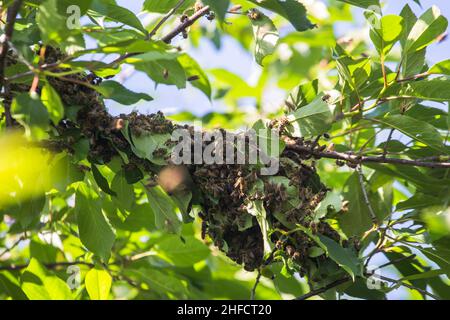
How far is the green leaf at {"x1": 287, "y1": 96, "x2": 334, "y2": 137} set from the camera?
1.49 metres

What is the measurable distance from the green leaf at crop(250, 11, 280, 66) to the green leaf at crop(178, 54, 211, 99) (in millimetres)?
223

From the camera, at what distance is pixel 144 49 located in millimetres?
1176

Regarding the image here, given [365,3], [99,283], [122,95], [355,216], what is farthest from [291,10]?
[99,283]

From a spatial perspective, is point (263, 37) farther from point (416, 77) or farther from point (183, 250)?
point (183, 250)

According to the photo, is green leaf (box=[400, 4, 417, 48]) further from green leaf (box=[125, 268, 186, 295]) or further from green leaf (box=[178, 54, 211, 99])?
green leaf (box=[125, 268, 186, 295])

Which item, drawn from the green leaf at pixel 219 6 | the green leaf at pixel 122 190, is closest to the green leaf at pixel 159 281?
the green leaf at pixel 122 190

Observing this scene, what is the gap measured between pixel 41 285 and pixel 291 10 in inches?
41.4

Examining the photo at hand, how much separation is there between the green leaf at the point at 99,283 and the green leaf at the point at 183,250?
30 cm

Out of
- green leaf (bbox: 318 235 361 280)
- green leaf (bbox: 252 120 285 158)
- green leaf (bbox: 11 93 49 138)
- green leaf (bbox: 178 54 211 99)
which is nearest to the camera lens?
green leaf (bbox: 11 93 49 138)

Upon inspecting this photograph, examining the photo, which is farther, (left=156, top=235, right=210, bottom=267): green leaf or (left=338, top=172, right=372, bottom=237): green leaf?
(left=156, top=235, right=210, bottom=267): green leaf

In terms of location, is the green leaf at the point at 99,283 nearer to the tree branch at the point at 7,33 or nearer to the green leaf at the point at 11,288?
the green leaf at the point at 11,288

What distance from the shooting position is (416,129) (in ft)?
5.13

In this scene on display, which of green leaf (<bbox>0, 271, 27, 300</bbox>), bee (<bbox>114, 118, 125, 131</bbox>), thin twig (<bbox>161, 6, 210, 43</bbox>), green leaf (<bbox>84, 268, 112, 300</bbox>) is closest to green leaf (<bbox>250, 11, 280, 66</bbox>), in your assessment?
thin twig (<bbox>161, 6, 210, 43</bbox>)

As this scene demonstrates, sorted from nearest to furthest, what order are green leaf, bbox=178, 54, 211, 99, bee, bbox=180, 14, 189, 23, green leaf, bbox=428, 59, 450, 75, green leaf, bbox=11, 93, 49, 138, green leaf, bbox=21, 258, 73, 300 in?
green leaf, bbox=11, 93, 49, 138, green leaf, bbox=428, 59, 450, 75, bee, bbox=180, 14, 189, 23, green leaf, bbox=178, 54, 211, 99, green leaf, bbox=21, 258, 73, 300
